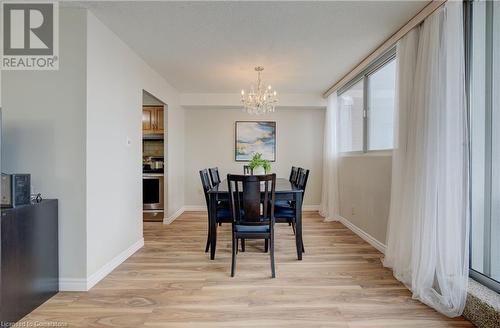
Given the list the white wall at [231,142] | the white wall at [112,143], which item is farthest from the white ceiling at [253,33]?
the white wall at [231,142]

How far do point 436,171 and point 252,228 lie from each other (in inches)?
65.3

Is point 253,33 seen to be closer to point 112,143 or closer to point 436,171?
point 112,143

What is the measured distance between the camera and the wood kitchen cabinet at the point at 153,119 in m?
4.85

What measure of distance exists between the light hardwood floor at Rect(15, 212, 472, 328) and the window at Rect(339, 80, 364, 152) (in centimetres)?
168

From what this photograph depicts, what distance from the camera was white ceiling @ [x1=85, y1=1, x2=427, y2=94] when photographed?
226 cm

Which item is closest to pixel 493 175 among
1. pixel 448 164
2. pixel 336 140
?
pixel 448 164

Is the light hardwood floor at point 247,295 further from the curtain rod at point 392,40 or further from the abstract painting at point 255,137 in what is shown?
the abstract painting at point 255,137

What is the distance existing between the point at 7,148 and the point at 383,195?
12.5 feet

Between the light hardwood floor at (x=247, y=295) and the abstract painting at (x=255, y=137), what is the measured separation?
8.84ft

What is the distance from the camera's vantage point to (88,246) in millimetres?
2299

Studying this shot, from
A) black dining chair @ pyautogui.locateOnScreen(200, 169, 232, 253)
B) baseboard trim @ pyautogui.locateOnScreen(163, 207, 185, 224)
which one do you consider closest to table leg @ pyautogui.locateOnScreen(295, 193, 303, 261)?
black dining chair @ pyautogui.locateOnScreen(200, 169, 232, 253)

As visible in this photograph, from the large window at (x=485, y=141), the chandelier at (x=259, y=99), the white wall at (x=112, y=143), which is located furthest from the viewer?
the chandelier at (x=259, y=99)

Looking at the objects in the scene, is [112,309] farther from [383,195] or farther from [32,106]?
[383,195]

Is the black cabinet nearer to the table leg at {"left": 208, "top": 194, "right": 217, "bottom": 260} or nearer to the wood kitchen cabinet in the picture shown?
the table leg at {"left": 208, "top": 194, "right": 217, "bottom": 260}
